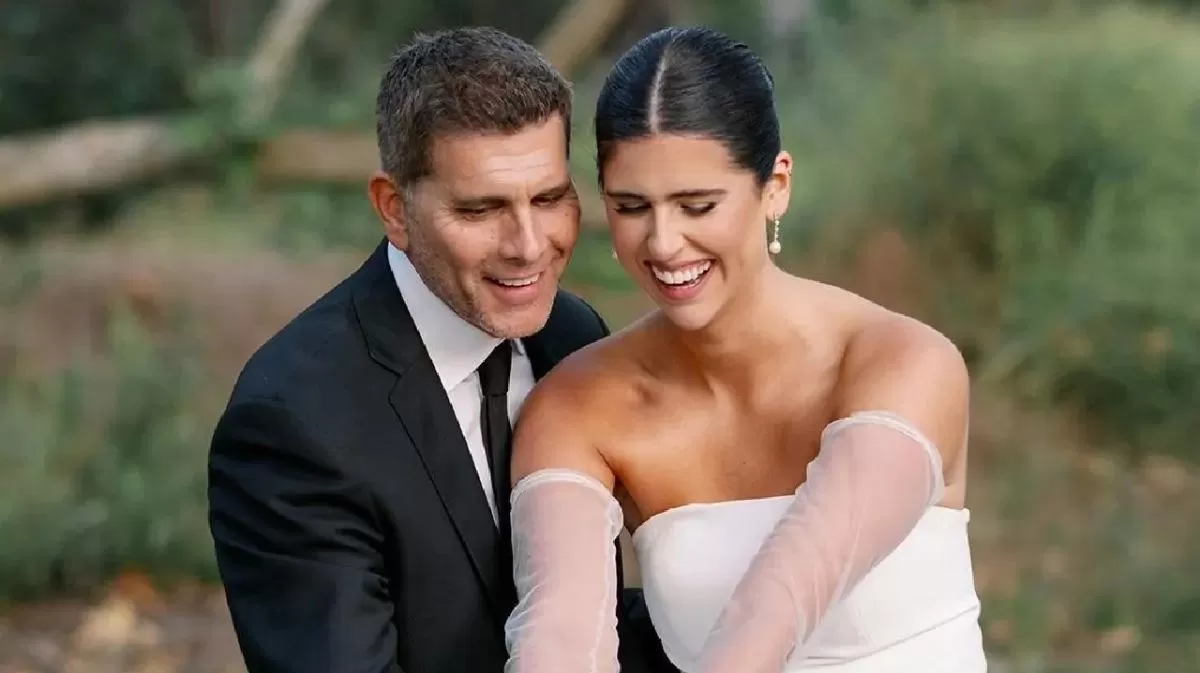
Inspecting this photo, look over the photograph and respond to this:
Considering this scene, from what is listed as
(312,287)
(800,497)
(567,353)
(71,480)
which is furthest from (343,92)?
(800,497)

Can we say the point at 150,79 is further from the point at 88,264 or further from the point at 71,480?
the point at 71,480

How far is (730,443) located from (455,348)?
0.49 metres

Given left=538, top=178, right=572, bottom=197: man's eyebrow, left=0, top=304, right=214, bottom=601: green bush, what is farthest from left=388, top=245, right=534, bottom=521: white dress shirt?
left=0, top=304, right=214, bottom=601: green bush

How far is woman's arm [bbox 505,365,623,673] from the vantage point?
2.41 m

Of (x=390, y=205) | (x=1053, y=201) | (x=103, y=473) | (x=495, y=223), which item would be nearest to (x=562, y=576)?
(x=495, y=223)

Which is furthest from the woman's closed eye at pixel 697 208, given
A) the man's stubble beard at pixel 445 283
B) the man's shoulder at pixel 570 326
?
the man's shoulder at pixel 570 326

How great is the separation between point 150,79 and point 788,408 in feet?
30.8

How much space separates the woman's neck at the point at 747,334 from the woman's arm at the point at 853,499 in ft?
0.52

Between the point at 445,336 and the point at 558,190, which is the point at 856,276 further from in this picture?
the point at 558,190

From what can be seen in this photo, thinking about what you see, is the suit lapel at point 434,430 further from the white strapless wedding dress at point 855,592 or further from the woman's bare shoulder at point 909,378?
the woman's bare shoulder at point 909,378

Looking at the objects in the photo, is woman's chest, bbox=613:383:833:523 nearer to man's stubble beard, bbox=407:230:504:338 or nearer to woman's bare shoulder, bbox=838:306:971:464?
woman's bare shoulder, bbox=838:306:971:464

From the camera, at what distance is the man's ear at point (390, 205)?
256cm

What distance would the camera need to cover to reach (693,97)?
2367 millimetres

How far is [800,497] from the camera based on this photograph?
2.39 m
